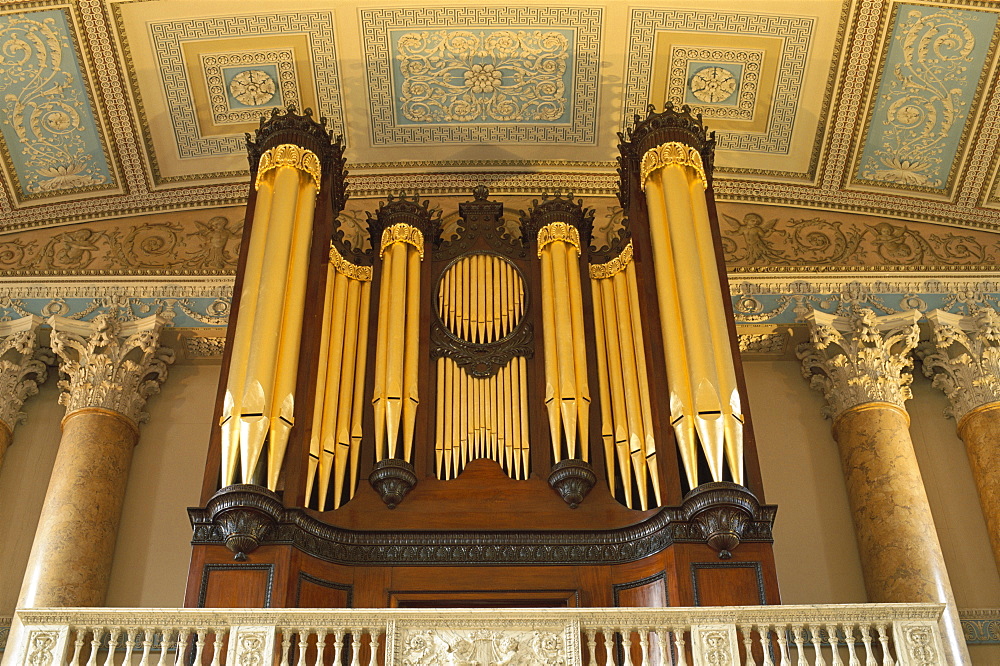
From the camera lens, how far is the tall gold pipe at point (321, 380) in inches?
297

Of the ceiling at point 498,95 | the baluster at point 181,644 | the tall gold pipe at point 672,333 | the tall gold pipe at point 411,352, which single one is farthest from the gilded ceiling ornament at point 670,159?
the baluster at point 181,644

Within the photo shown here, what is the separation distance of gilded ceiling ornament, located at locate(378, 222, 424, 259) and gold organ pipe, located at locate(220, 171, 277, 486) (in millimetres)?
913

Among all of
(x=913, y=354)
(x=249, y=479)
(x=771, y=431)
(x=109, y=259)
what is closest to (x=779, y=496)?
(x=771, y=431)

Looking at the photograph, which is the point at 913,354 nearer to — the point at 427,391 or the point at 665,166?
the point at 665,166

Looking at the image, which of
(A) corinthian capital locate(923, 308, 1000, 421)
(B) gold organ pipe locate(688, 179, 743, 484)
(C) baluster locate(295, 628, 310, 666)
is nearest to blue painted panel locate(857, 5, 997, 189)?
(A) corinthian capital locate(923, 308, 1000, 421)

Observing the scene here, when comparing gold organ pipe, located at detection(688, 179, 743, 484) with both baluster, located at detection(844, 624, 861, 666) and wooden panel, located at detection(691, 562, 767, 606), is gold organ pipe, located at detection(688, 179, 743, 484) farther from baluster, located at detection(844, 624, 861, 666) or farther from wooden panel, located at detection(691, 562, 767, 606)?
baluster, located at detection(844, 624, 861, 666)

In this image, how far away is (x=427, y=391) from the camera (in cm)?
823

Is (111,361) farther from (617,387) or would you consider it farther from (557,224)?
(617,387)

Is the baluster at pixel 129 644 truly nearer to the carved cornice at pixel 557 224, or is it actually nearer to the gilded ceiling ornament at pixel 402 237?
the gilded ceiling ornament at pixel 402 237

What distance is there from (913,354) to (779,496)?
183 cm

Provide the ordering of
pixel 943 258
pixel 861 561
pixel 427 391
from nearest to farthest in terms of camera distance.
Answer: pixel 427 391, pixel 861 561, pixel 943 258

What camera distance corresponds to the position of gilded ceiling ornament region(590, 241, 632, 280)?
9031 mm

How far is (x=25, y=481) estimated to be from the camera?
31.2 feet

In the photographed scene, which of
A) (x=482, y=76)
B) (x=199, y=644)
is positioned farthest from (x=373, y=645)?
(x=482, y=76)
